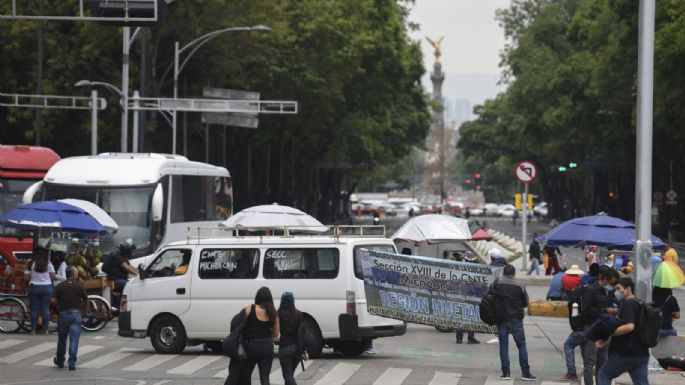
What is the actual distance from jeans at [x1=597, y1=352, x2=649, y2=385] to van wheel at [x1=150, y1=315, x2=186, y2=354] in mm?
9562

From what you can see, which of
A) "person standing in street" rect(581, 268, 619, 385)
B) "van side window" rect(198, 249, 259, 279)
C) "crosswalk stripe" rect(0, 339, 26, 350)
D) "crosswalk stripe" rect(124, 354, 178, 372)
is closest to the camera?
"person standing in street" rect(581, 268, 619, 385)

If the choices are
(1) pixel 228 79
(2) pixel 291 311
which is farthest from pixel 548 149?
(2) pixel 291 311

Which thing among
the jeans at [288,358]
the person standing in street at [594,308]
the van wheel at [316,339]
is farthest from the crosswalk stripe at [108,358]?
the person standing in street at [594,308]

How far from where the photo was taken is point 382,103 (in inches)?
3162

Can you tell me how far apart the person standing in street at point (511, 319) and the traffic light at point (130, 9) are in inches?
411

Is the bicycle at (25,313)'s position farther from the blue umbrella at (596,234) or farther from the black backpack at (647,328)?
the black backpack at (647,328)

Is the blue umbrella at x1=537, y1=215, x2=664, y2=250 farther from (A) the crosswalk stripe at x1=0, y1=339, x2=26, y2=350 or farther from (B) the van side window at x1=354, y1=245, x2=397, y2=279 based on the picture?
(A) the crosswalk stripe at x1=0, y1=339, x2=26, y2=350

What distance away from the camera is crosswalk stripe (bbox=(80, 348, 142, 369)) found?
2161 centimetres

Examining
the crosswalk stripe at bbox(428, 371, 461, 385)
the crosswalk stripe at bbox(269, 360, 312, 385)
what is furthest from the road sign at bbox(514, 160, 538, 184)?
the crosswalk stripe at bbox(428, 371, 461, 385)

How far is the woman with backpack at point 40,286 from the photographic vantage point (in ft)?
83.1

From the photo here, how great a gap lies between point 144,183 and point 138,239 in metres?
1.26

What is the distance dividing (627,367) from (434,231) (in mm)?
19260

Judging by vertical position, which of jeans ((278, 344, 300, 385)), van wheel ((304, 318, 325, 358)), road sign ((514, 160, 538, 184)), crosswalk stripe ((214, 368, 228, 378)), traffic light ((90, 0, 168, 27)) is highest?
traffic light ((90, 0, 168, 27))

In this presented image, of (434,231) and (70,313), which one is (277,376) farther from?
(434,231)
